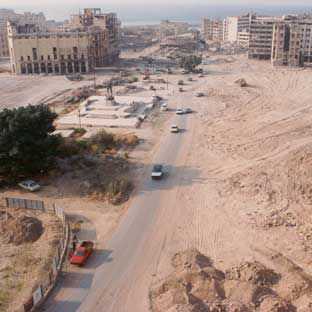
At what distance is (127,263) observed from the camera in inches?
926

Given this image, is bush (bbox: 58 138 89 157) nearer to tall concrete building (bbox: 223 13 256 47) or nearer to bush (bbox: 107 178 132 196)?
bush (bbox: 107 178 132 196)

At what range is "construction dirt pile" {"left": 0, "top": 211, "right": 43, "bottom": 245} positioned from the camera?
2591 cm

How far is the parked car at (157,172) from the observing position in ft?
115

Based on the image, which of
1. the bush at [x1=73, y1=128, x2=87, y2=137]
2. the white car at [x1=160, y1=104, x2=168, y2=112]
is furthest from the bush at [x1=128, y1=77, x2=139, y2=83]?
the bush at [x1=73, y1=128, x2=87, y2=137]

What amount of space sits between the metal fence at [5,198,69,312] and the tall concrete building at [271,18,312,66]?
95.7 meters

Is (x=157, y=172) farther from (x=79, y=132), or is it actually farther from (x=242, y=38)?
(x=242, y=38)

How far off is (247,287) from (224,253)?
177 inches

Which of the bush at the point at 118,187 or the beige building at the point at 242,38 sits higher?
the beige building at the point at 242,38

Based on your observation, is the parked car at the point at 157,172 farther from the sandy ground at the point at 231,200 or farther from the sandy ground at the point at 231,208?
the sandy ground at the point at 231,200

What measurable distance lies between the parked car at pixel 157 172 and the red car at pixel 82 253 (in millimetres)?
11787

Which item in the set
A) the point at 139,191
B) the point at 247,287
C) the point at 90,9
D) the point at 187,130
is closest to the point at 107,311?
the point at 247,287

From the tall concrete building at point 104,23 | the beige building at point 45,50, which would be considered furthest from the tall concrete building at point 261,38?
the beige building at point 45,50

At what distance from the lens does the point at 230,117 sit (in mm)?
56625

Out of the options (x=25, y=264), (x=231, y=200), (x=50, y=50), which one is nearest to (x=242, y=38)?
(x=50, y=50)
